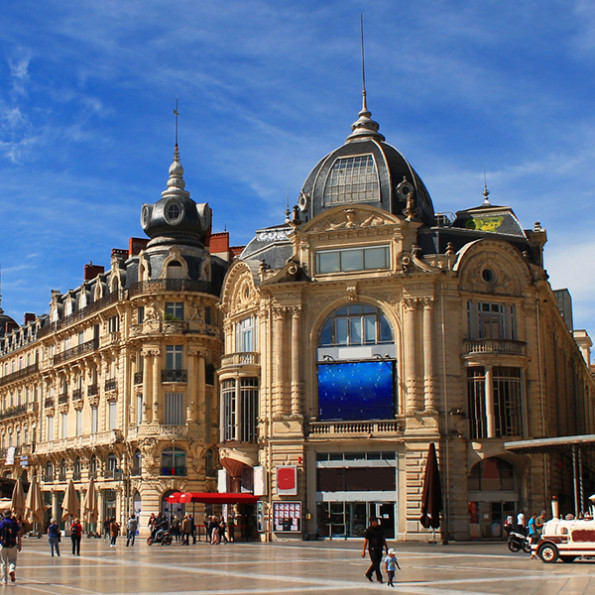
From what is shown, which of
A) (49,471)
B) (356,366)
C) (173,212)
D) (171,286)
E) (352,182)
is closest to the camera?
(356,366)

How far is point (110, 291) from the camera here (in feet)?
221

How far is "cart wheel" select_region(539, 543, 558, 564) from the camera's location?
97.0 ft

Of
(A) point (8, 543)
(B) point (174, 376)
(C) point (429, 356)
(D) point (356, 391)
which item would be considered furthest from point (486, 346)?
(A) point (8, 543)

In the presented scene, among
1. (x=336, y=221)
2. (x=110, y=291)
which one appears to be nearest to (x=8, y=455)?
(x=110, y=291)

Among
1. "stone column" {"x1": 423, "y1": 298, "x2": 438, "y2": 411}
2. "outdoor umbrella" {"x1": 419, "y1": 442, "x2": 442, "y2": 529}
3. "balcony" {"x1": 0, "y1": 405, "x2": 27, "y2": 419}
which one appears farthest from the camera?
"balcony" {"x1": 0, "y1": 405, "x2": 27, "y2": 419}

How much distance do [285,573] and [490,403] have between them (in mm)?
23509

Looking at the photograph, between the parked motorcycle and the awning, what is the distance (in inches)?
670

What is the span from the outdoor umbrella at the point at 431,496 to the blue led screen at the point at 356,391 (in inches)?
143

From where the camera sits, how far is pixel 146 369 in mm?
60781

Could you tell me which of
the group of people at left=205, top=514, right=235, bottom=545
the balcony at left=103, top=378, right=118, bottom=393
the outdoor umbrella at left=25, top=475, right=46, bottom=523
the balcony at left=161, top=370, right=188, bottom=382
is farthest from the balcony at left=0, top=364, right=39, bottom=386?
the group of people at left=205, top=514, right=235, bottom=545

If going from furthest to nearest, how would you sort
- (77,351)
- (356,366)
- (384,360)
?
(77,351)
(356,366)
(384,360)

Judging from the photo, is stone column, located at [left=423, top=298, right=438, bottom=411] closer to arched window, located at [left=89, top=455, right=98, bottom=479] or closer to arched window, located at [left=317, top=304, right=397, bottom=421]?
arched window, located at [left=317, top=304, right=397, bottom=421]

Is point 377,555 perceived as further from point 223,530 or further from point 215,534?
point 223,530

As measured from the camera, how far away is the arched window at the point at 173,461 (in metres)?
59.3
